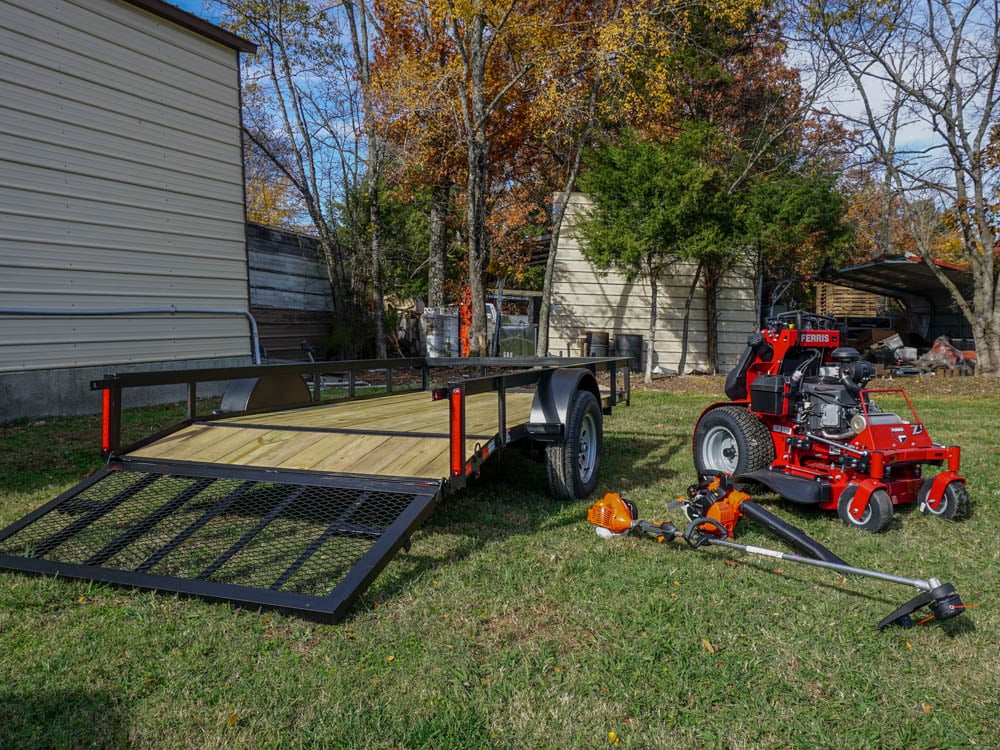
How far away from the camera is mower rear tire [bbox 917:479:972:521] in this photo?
4.61m

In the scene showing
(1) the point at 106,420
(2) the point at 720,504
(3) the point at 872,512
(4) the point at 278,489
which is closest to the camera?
(1) the point at 106,420

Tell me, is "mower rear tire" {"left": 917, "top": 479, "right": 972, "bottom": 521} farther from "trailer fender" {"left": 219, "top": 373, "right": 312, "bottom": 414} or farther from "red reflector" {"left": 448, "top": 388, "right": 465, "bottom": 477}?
"trailer fender" {"left": 219, "top": 373, "right": 312, "bottom": 414}

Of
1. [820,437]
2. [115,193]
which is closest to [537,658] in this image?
[820,437]

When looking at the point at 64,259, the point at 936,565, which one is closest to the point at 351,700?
the point at 936,565

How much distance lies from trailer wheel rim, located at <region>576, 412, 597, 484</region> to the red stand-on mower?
881 mm

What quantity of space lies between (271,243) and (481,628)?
12821 mm

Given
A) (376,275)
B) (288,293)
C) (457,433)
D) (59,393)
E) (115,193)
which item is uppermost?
(115,193)

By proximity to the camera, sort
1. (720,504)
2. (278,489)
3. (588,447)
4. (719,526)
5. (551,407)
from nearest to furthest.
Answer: (719,526) < (720,504) < (278,489) < (551,407) < (588,447)

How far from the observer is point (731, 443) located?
5.54 meters

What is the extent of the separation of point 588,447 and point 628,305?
11.1 m

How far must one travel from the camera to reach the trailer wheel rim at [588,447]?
17.5ft

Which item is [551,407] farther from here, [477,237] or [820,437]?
[477,237]

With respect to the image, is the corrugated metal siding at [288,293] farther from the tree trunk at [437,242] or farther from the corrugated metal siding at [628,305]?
the corrugated metal siding at [628,305]

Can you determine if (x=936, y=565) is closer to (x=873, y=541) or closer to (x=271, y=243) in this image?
(x=873, y=541)
